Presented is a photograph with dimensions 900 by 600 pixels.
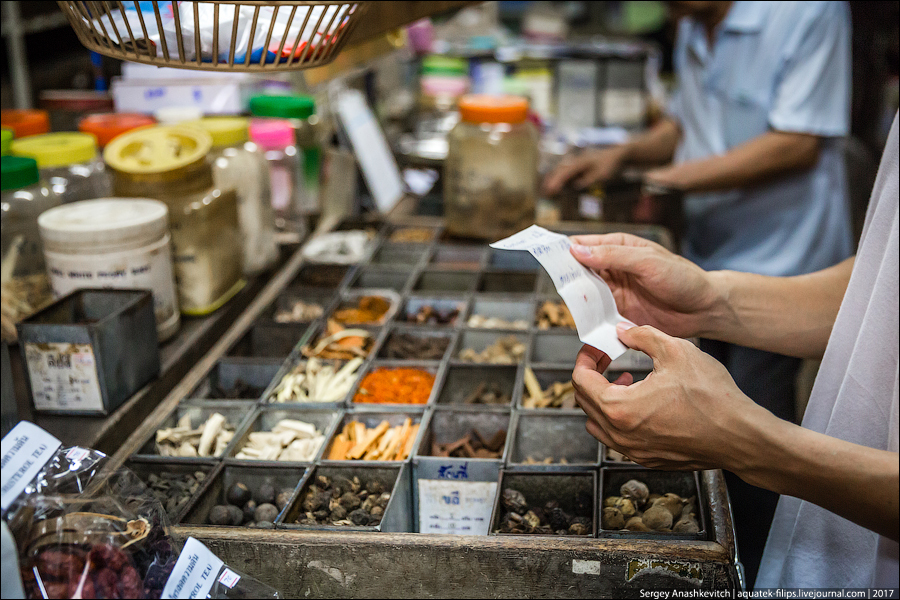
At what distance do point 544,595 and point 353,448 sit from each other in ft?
1.41

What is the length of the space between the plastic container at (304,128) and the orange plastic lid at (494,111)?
0.46 meters

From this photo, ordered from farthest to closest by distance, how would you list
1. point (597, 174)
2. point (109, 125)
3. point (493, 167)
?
point (597, 174)
point (493, 167)
point (109, 125)

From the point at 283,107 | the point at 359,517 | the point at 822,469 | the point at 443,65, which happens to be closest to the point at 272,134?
the point at 283,107

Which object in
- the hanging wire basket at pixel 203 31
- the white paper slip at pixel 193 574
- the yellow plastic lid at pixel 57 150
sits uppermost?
the hanging wire basket at pixel 203 31

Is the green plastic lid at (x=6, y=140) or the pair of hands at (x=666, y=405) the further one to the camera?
the green plastic lid at (x=6, y=140)

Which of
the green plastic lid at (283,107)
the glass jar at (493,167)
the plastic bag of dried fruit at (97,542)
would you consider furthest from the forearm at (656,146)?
the plastic bag of dried fruit at (97,542)

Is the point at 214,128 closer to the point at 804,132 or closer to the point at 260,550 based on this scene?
the point at 260,550

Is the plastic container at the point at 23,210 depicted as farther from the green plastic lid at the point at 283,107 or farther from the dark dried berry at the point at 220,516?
the green plastic lid at the point at 283,107

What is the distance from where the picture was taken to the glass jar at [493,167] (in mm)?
2221

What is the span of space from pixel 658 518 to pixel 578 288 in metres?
0.37

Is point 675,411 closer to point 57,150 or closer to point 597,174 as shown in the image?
point 57,150

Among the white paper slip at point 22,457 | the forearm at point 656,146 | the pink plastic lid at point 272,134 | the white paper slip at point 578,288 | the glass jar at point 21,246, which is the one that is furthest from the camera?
the forearm at point 656,146

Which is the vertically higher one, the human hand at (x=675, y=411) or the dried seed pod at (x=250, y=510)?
the human hand at (x=675, y=411)

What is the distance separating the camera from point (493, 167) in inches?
88.6
